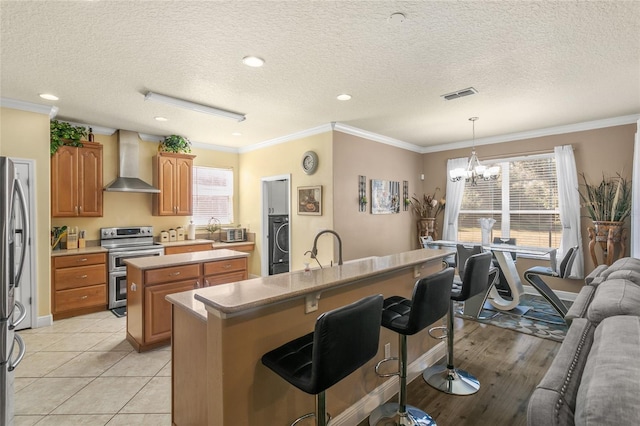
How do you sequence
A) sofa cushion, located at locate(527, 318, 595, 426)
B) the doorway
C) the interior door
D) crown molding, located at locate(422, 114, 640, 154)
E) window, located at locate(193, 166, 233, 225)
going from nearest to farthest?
1. sofa cushion, located at locate(527, 318, 595, 426)
2. the interior door
3. crown molding, located at locate(422, 114, 640, 154)
4. the doorway
5. window, located at locate(193, 166, 233, 225)

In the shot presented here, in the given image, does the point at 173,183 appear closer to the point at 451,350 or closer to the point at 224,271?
the point at 224,271

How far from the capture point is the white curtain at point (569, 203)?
15.4ft

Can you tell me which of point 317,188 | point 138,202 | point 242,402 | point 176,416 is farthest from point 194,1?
point 138,202

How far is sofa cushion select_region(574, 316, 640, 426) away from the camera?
80 cm

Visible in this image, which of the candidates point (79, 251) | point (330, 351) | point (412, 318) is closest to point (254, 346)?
point (330, 351)

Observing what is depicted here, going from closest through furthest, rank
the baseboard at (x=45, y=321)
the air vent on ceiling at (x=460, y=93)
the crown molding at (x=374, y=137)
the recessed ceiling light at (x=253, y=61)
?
the recessed ceiling light at (x=253, y=61) → the air vent on ceiling at (x=460, y=93) → the baseboard at (x=45, y=321) → the crown molding at (x=374, y=137)

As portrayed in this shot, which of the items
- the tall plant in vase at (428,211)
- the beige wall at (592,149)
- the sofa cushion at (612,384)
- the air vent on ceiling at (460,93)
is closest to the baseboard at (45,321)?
the sofa cushion at (612,384)

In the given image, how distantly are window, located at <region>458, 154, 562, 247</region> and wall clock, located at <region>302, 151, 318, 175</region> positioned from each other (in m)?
3.13

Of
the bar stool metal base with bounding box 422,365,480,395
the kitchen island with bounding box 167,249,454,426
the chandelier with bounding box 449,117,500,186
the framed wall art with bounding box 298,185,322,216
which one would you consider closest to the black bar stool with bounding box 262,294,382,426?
the kitchen island with bounding box 167,249,454,426

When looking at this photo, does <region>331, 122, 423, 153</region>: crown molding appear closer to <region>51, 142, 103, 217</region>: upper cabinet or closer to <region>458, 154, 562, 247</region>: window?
<region>458, 154, 562, 247</region>: window

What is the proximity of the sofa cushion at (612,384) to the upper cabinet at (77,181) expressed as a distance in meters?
5.55

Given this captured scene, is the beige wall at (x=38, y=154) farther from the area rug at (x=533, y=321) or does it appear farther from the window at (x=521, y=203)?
the window at (x=521, y=203)

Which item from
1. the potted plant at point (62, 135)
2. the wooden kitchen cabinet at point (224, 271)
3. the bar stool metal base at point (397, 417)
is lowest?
the bar stool metal base at point (397, 417)

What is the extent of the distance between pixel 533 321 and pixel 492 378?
1758 mm
